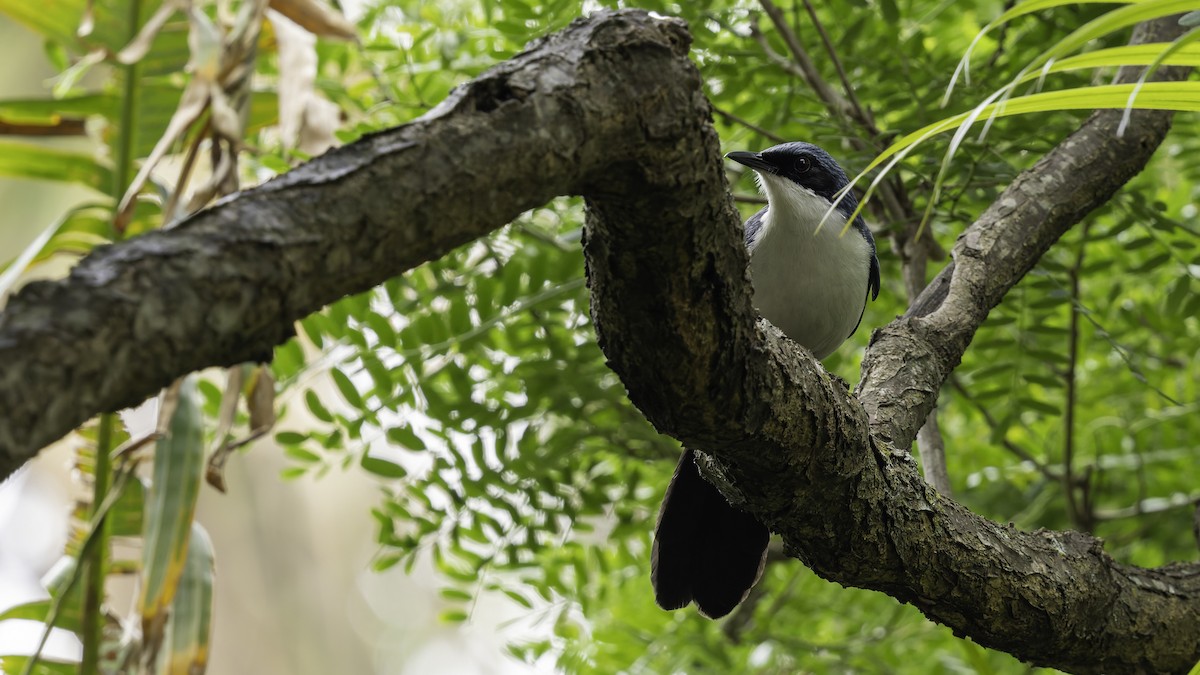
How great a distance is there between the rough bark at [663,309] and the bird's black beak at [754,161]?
56cm

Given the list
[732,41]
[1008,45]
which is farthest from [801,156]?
[1008,45]

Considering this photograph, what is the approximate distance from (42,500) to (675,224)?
9.93m

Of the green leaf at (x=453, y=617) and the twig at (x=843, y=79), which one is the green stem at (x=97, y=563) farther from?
the twig at (x=843, y=79)

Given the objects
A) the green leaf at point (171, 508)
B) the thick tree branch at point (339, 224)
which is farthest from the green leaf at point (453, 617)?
the thick tree branch at point (339, 224)

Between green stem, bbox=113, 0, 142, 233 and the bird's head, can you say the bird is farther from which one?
green stem, bbox=113, 0, 142, 233

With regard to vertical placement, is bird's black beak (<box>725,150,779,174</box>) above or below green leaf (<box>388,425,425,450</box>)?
above

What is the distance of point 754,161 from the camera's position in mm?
2795

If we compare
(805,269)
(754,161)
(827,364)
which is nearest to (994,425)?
(827,364)

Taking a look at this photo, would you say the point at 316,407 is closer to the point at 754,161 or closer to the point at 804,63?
the point at 754,161

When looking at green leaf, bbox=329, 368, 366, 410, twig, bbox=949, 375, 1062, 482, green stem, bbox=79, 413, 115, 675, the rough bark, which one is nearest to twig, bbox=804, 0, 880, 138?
the rough bark

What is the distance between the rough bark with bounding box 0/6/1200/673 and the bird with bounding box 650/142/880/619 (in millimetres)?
299

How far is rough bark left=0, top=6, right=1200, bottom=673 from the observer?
2.70ft

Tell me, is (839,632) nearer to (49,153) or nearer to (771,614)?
(771,614)

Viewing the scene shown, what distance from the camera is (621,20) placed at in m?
1.22
